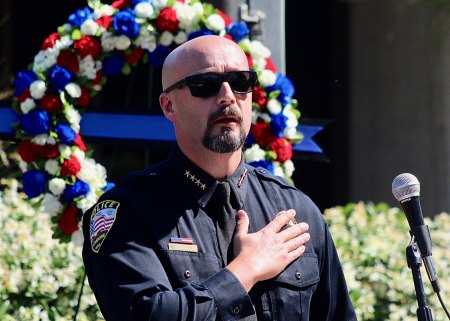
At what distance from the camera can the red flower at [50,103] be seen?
4797 millimetres

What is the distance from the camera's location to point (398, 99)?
394 inches

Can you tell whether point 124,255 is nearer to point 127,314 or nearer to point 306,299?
point 127,314

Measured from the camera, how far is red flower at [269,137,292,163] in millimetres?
4906

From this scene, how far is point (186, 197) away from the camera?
2.98 meters

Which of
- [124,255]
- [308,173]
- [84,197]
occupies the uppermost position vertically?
[124,255]

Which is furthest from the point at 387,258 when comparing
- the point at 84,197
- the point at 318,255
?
the point at 318,255

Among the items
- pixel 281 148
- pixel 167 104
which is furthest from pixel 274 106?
pixel 167 104

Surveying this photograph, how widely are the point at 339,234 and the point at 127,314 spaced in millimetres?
3464

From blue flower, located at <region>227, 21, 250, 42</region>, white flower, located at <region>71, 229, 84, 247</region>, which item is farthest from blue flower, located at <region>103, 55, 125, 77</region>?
white flower, located at <region>71, 229, 84, 247</region>

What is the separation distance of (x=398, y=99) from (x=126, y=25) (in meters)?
5.61

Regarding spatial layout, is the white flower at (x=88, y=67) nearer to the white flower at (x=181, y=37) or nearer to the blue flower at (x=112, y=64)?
the blue flower at (x=112, y=64)

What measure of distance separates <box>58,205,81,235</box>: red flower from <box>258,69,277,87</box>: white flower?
1.08 meters

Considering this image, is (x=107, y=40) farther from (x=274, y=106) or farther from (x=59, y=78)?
(x=274, y=106)

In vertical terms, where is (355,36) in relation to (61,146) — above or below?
below
